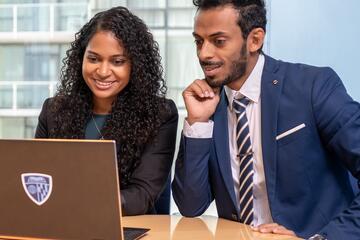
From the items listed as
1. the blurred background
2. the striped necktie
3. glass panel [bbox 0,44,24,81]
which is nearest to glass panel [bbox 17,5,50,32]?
the blurred background

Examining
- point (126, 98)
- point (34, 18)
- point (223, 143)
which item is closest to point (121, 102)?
point (126, 98)

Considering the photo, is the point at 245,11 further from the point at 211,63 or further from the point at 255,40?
the point at 211,63

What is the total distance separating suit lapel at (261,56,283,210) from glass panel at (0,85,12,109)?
1792mm

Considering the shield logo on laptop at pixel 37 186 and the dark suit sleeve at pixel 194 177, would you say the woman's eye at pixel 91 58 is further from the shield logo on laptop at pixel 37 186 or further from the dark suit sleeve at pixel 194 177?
the shield logo on laptop at pixel 37 186

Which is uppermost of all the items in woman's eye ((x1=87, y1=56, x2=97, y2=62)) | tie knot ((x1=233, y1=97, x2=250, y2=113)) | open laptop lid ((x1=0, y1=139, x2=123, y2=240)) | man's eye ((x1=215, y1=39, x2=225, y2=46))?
man's eye ((x1=215, y1=39, x2=225, y2=46))

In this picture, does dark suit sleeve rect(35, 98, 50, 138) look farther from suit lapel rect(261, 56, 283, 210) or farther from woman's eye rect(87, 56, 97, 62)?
suit lapel rect(261, 56, 283, 210)

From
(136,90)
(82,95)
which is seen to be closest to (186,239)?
(136,90)

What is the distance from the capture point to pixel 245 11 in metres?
1.54

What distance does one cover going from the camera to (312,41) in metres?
2.49

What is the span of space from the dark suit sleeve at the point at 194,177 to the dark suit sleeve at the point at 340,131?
0.34 metres

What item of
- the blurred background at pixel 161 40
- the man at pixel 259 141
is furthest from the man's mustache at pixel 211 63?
the blurred background at pixel 161 40

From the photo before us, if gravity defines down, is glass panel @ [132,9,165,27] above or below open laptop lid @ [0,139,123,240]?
above

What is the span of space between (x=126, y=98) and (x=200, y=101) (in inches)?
13.7

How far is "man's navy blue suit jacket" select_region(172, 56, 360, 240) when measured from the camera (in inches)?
56.4
